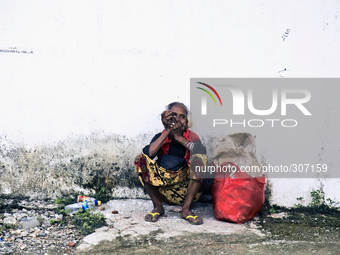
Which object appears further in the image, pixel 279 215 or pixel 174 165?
pixel 279 215

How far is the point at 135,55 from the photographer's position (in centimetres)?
365

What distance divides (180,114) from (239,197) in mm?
1062

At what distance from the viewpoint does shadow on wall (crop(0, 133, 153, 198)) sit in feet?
12.3

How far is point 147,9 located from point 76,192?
2.34 m

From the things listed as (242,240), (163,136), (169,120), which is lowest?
(242,240)

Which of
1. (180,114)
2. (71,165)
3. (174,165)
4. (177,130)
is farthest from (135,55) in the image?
(71,165)

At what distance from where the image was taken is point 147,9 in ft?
11.8

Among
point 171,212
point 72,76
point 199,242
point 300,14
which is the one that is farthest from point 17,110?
point 300,14

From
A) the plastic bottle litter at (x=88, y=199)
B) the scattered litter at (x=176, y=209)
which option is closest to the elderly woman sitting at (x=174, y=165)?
the scattered litter at (x=176, y=209)

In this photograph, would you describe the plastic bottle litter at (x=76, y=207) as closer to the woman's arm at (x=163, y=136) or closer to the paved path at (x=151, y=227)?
the paved path at (x=151, y=227)

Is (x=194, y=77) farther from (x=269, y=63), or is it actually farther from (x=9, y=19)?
(x=9, y=19)

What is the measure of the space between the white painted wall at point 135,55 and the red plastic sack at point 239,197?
0.61 m

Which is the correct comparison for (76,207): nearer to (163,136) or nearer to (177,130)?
(163,136)

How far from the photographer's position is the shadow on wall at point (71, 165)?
147 inches
